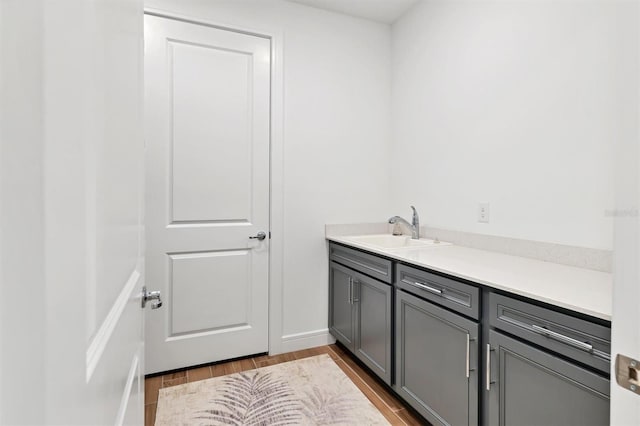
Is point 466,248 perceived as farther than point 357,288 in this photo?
No

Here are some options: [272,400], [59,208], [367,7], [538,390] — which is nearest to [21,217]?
[59,208]

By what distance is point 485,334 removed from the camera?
1.38m

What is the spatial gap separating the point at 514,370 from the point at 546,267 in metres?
0.59

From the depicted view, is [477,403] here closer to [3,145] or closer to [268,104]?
[3,145]

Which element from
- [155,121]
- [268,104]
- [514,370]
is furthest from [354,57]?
[514,370]

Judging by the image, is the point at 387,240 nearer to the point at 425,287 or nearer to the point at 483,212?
the point at 483,212

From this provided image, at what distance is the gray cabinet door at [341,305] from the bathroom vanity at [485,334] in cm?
14

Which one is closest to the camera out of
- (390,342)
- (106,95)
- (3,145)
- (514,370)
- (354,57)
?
(3,145)

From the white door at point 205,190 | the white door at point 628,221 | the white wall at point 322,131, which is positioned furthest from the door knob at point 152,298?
the white wall at point 322,131

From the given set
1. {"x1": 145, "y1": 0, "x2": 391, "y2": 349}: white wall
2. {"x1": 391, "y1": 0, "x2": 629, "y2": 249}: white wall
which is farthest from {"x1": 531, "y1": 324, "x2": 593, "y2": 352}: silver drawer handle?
{"x1": 145, "y1": 0, "x2": 391, "y2": 349}: white wall

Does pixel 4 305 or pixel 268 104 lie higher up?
pixel 268 104

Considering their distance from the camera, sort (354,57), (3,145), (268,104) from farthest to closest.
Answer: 1. (354,57)
2. (268,104)
3. (3,145)

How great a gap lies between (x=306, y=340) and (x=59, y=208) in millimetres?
2597

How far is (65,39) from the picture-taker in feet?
0.99
